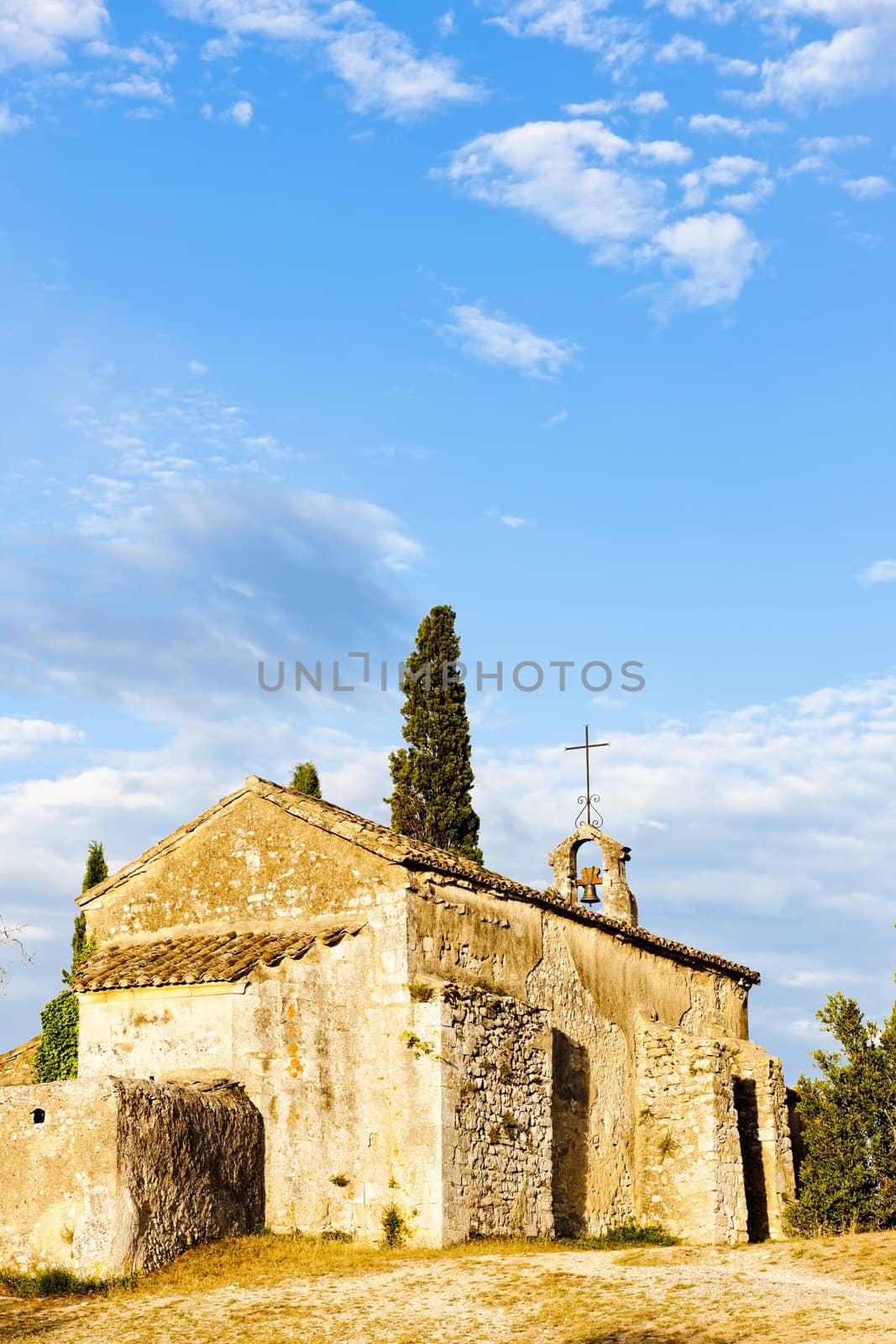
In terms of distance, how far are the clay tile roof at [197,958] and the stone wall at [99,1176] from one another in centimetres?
223

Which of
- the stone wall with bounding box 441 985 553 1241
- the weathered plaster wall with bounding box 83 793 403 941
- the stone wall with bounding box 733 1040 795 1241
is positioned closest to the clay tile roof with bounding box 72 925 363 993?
the weathered plaster wall with bounding box 83 793 403 941

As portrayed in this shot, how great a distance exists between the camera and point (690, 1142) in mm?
21219

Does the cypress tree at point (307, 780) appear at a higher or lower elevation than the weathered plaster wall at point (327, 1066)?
higher

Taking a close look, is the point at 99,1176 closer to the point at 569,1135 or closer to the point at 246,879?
the point at 246,879

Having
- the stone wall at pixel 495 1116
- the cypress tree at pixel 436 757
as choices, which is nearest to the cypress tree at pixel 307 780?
the cypress tree at pixel 436 757

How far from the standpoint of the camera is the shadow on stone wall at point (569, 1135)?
19.9 m

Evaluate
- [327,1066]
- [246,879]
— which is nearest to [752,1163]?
[327,1066]

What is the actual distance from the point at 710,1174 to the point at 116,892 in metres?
9.29

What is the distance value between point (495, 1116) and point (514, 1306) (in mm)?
4604

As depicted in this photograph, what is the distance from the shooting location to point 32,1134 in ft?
48.0

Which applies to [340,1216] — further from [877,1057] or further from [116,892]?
[877,1057]

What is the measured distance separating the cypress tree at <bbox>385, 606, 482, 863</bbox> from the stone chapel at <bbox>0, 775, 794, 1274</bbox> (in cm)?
699

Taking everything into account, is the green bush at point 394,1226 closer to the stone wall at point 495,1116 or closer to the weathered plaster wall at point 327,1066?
the weathered plaster wall at point 327,1066

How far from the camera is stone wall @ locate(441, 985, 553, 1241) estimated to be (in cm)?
1691
